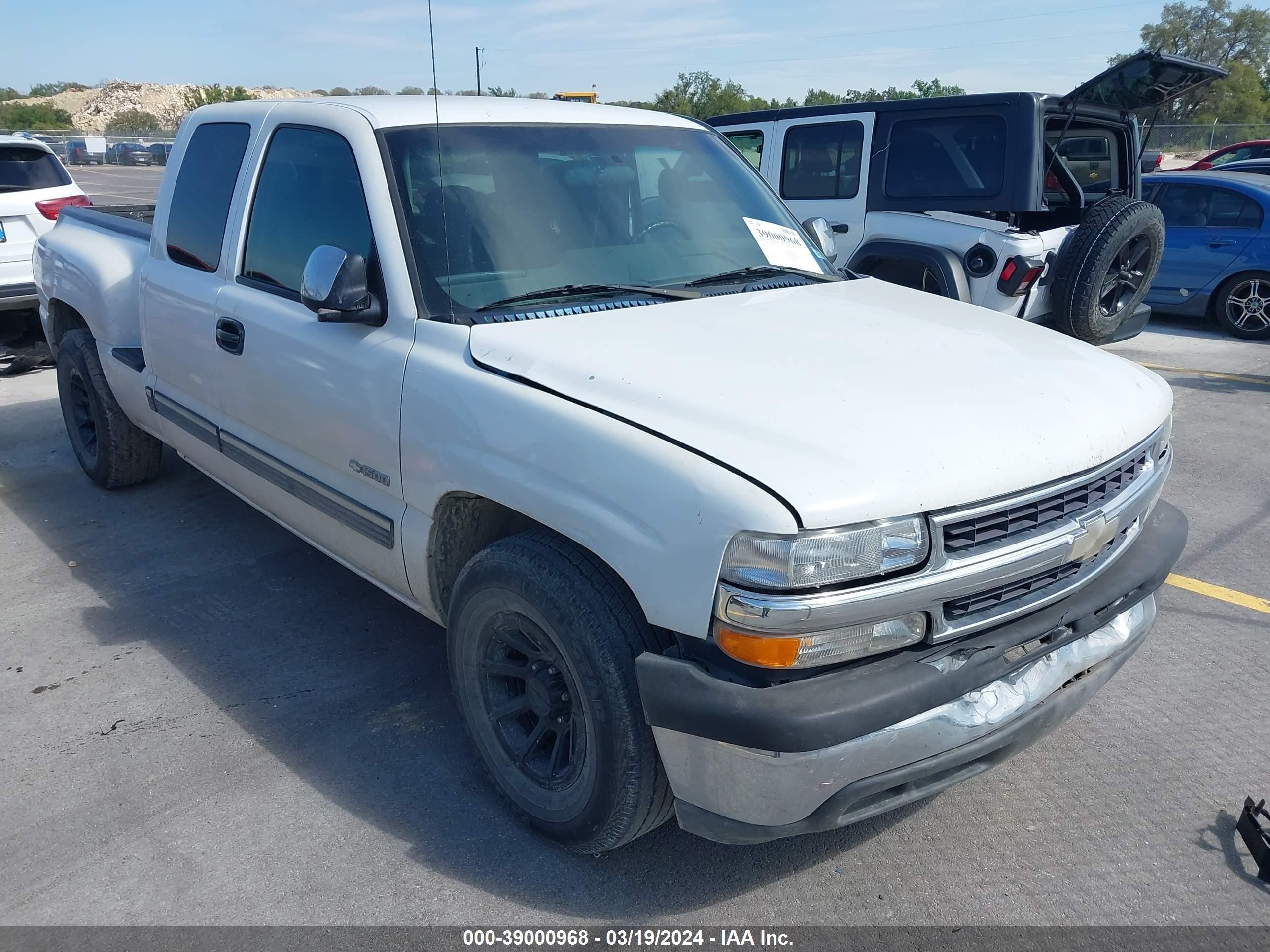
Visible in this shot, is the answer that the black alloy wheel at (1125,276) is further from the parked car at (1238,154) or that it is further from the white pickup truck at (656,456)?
the parked car at (1238,154)

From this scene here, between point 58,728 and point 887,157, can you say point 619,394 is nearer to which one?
point 58,728

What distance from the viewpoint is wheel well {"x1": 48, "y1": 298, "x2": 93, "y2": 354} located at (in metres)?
5.59

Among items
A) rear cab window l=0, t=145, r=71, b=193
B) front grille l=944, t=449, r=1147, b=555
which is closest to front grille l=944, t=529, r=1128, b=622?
front grille l=944, t=449, r=1147, b=555

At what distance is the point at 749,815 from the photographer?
229cm

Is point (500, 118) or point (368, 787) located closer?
point (368, 787)

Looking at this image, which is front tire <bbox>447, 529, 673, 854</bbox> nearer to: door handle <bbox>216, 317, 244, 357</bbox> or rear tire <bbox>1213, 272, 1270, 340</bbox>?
door handle <bbox>216, 317, 244, 357</bbox>

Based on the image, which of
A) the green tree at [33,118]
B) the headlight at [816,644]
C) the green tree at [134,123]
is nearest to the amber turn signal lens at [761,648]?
the headlight at [816,644]

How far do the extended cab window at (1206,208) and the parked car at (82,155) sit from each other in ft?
147

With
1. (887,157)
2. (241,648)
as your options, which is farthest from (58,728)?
(887,157)

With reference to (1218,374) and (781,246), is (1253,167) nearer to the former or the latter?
(1218,374)

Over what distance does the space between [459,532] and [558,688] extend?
605 millimetres

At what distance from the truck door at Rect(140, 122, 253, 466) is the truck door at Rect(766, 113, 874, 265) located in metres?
4.89

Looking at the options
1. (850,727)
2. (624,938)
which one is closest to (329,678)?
(624,938)

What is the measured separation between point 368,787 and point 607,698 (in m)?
1.07
